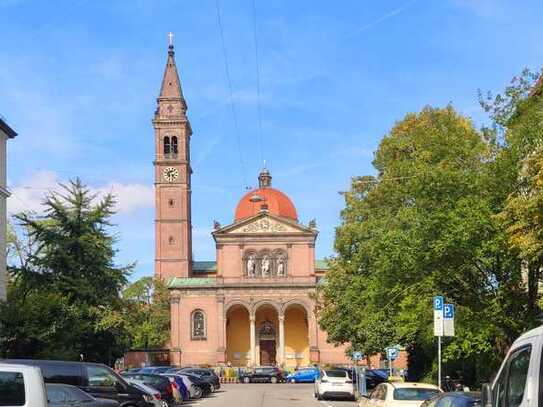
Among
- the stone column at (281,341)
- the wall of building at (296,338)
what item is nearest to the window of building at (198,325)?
the stone column at (281,341)

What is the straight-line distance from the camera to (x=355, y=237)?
40750mm

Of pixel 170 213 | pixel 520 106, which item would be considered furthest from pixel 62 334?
pixel 170 213

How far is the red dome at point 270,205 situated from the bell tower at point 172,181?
20.2 ft

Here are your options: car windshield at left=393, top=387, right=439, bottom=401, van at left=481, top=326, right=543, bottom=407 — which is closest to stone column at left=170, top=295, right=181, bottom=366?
car windshield at left=393, top=387, right=439, bottom=401

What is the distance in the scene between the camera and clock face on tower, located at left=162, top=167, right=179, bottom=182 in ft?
310

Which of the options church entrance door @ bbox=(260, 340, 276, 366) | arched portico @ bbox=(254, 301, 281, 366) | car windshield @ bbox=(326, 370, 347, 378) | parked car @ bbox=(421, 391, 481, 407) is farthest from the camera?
church entrance door @ bbox=(260, 340, 276, 366)

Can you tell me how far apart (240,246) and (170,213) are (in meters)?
10.5

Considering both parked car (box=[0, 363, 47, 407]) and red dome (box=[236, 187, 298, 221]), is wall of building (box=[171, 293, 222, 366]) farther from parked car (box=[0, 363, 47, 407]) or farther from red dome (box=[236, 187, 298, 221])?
parked car (box=[0, 363, 47, 407])

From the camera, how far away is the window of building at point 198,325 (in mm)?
85625

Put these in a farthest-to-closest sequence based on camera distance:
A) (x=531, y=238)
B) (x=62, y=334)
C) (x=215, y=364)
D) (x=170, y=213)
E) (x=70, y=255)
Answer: (x=170, y=213) < (x=215, y=364) < (x=70, y=255) < (x=62, y=334) < (x=531, y=238)

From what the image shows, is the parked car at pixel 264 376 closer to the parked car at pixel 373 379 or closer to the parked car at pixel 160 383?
the parked car at pixel 373 379

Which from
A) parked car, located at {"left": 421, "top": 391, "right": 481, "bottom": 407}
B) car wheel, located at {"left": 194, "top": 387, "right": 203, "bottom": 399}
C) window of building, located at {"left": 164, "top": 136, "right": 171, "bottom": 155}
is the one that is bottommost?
car wheel, located at {"left": 194, "top": 387, "right": 203, "bottom": 399}

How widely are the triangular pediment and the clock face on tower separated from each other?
34.3 feet

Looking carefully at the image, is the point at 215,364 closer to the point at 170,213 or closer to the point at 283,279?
the point at 283,279
